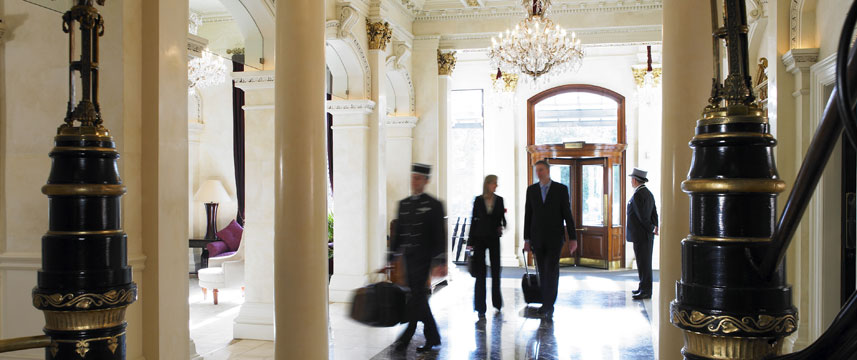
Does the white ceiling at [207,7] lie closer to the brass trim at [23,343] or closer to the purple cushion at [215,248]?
the purple cushion at [215,248]

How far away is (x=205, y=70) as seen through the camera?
11.3 meters

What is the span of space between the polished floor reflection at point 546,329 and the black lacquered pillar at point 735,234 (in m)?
4.84

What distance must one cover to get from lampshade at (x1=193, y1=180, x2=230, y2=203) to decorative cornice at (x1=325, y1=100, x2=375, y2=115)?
16.1ft

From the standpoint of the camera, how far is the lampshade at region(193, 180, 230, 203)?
1325 centimetres

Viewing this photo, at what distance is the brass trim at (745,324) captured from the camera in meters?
1.29

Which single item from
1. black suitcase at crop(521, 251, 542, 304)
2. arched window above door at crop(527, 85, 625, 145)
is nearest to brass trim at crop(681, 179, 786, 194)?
black suitcase at crop(521, 251, 542, 304)

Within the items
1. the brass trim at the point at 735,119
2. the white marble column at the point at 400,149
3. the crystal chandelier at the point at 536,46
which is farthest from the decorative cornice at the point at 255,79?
the brass trim at the point at 735,119

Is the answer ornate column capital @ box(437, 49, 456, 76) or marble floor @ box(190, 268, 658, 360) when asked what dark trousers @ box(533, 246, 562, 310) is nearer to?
marble floor @ box(190, 268, 658, 360)

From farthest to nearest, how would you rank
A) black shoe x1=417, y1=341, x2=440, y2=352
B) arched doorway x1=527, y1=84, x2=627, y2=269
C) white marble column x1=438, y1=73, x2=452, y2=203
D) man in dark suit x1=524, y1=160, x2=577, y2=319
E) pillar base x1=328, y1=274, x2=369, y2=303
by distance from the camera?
arched doorway x1=527, y1=84, x2=627, y2=269
white marble column x1=438, y1=73, x2=452, y2=203
pillar base x1=328, y1=274, x2=369, y2=303
man in dark suit x1=524, y1=160, x2=577, y2=319
black shoe x1=417, y1=341, x2=440, y2=352

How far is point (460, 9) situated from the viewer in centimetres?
1119

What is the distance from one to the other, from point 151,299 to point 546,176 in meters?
4.80

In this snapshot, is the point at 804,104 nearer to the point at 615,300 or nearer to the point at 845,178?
the point at 845,178

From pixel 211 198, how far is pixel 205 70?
3137 millimetres

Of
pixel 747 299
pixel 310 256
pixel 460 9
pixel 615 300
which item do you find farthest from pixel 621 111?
pixel 747 299
